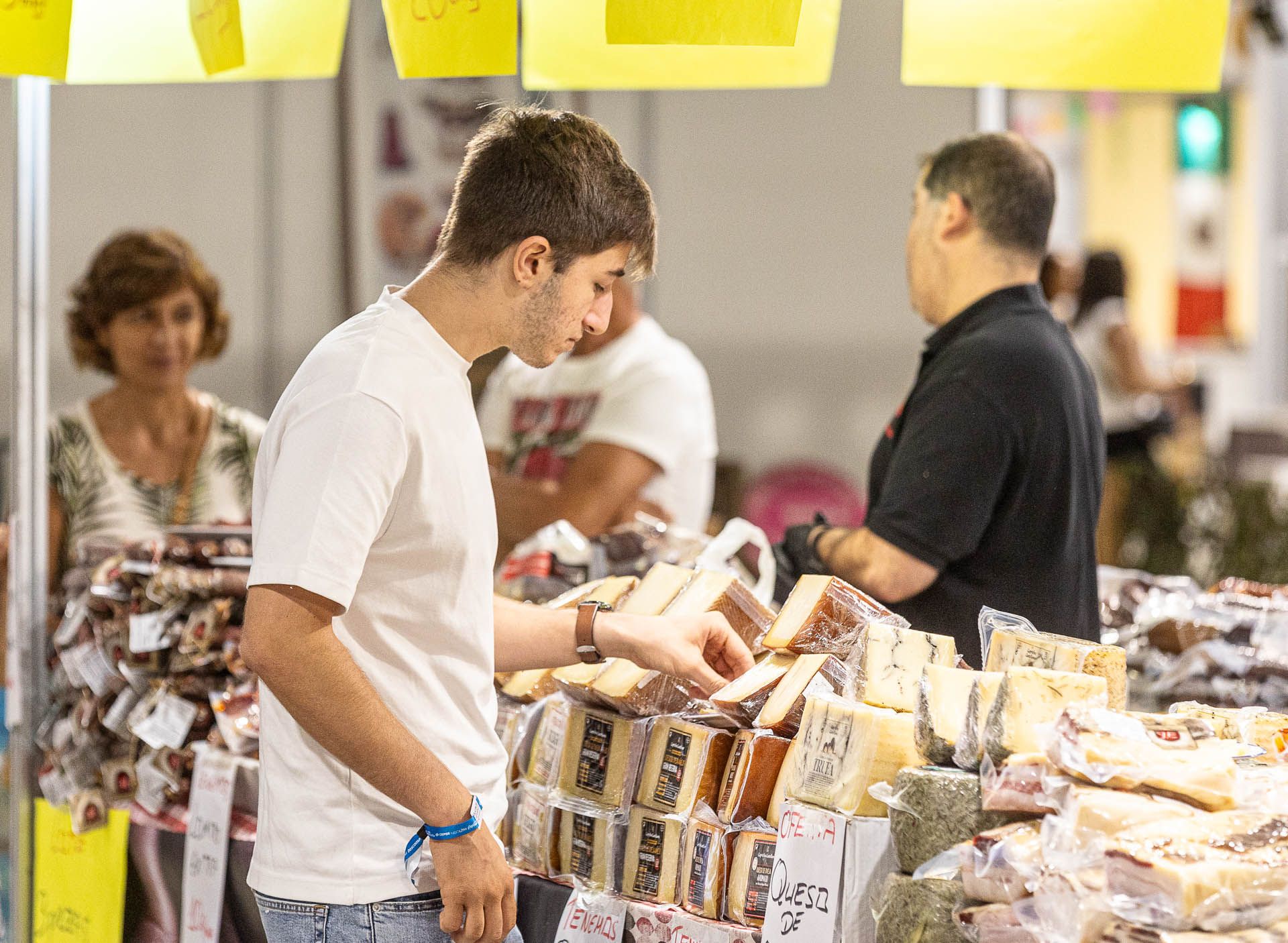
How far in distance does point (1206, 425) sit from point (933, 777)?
832cm

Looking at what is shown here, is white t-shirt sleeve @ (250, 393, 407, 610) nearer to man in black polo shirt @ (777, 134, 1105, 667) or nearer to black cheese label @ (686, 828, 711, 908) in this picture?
black cheese label @ (686, 828, 711, 908)

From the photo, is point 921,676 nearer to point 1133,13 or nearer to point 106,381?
point 1133,13

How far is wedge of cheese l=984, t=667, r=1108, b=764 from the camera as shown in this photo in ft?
5.15

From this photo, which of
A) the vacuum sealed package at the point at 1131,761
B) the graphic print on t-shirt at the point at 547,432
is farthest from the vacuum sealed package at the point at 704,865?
the graphic print on t-shirt at the point at 547,432

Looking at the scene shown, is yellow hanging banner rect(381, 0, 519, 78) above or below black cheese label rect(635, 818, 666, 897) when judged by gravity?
above

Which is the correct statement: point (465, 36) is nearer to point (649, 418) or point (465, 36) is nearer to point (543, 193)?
point (543, 193)

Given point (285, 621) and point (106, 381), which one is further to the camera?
point (106, 381)

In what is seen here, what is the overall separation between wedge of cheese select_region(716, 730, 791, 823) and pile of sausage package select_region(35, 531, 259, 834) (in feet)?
3.47

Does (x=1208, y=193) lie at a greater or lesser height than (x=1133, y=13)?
greater

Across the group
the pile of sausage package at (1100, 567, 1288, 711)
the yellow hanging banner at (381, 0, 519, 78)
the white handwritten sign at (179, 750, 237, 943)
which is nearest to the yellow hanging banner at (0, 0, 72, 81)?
the yellow hanging banner at (381, 0, 519, 78)

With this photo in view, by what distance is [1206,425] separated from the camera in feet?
30.3

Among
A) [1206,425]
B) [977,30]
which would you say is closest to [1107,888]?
[977,30]

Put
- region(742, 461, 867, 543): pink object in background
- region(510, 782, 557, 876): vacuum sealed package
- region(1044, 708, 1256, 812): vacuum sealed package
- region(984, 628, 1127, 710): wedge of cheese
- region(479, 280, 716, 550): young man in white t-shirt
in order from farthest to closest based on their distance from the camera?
1. region(742, 461, 867, 543): pink object in background
2. region(479, 280, 716, 550): young man in white t-shirt
3. region(510, 782, 557, 876): vacuum sealed package
4. region(984, 628, 1127, 710): wedge of cheese
5. region(1044, 708, 1256, 812): vacuum sealed package

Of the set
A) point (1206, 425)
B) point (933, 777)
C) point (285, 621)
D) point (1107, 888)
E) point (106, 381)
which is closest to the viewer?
point (1107, 888)
